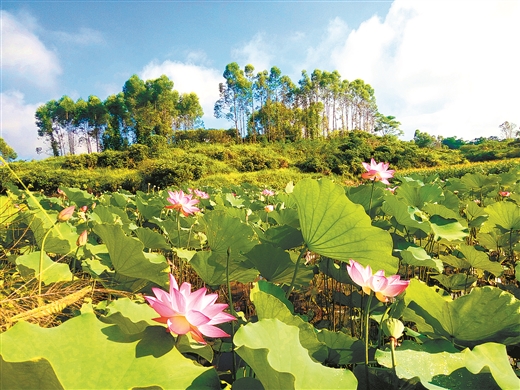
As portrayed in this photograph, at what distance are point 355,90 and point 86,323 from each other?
4113 centimetres

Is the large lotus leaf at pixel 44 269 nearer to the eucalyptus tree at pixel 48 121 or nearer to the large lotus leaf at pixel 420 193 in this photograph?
the large lotus leaf at pixel 420 193

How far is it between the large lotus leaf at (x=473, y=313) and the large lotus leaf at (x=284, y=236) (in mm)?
355

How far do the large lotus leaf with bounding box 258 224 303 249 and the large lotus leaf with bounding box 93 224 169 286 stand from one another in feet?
1.04

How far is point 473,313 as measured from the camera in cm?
69

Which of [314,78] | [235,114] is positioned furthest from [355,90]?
A: [235,114]

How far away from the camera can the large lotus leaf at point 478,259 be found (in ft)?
4.46

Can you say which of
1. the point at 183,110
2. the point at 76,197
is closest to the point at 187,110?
the point at 183,110

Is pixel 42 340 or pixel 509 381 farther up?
pixel 42 340

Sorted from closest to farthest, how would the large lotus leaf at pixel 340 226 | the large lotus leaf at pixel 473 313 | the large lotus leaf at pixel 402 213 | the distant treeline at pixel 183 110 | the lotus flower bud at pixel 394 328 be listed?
the lotus flower bud at pixel 394 328 < the large lotus leaf at pixel 473 313 < the large lotus leaf at pixel 340 226 < the large lotus leaf at pixel 402 213 < the distant treeline at pixel 183 110

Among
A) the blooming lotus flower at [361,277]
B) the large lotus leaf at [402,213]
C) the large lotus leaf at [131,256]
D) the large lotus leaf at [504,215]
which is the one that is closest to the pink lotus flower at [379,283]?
the blooming lotus flower at [361,277]

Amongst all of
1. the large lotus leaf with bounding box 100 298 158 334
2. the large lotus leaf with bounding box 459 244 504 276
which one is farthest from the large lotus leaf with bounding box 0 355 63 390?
the large lotus leaf with bounding box 459 244 504 276

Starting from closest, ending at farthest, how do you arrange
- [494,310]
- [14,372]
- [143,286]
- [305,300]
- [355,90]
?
[14,372] < [494,310] < [143,286] < [305,300] < [355,90]

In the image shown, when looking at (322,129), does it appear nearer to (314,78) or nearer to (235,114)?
(314,78)

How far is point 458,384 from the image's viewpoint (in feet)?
1.77
